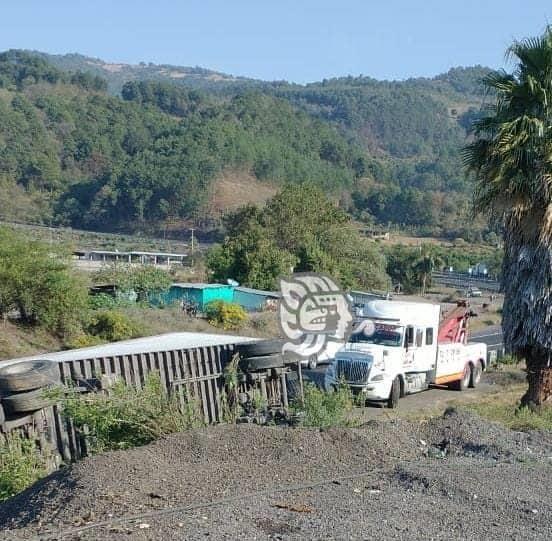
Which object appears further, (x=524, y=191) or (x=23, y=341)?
(x=23, y=341)

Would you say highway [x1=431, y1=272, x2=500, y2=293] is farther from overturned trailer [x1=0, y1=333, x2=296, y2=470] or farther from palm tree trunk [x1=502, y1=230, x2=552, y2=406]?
overturned trailer [x1=0, y1=333, x2=296, y2=470]

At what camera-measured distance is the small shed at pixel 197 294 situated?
4366cm

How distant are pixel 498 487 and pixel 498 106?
10.7 m

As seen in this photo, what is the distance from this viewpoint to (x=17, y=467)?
890cm

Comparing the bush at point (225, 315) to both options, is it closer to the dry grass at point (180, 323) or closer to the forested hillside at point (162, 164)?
the dry grass at point (180, 323)

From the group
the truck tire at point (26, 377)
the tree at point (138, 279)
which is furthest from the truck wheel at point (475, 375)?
the tree at point (138, 279)

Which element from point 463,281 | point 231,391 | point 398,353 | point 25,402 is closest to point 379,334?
point 398,353

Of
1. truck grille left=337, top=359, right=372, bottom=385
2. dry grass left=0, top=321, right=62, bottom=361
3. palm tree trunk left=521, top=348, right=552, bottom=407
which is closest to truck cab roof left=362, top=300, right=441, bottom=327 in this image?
truck grille left=337, top=359, right=372, bottom=385

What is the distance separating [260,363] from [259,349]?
0.36 metres

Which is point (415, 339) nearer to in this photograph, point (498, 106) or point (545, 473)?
point (498, 106)

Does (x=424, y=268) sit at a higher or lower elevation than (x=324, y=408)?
lower

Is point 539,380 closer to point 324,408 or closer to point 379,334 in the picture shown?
point 379,334

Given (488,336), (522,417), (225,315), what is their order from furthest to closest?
A: (488,336) → (225,315) → (522,417)

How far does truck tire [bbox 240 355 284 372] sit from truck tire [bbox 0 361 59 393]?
144 inches
